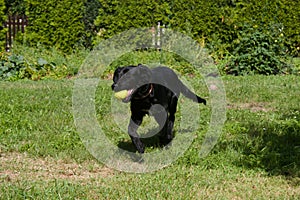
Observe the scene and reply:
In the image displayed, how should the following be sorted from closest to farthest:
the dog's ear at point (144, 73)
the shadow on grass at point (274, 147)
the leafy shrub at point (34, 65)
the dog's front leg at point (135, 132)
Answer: the dog's ear at point (144, 73), the shadow on grass at point (274, 147), the dog's front leg at point (135, 132), the leafy shrub at point (34, 65)

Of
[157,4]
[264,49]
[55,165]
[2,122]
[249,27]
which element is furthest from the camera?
[157,4]

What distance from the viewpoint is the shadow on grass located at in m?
5.36

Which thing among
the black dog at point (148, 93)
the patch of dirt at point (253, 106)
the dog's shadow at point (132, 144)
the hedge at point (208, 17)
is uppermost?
the black dog at point (148, 93)

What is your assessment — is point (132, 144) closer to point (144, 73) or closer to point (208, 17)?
point (144, 73)

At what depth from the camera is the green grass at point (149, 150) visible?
441 centimetres

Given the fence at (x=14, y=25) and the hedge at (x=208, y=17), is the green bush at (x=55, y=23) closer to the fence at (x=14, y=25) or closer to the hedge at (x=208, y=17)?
the fence at (x=14, y=25)

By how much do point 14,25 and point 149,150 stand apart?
35.8 ft

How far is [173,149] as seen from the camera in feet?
19.2

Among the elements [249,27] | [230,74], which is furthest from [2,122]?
[249,27]

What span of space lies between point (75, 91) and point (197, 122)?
3.43 m

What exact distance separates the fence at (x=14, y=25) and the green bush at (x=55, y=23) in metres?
0.45

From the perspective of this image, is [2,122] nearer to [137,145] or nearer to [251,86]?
[137,145]

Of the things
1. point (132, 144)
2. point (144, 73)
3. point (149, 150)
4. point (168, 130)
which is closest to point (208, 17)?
point (168, 130)

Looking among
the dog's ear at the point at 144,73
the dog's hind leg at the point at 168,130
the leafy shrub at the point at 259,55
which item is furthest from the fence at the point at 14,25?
the dog's ear at the point at 144,73
